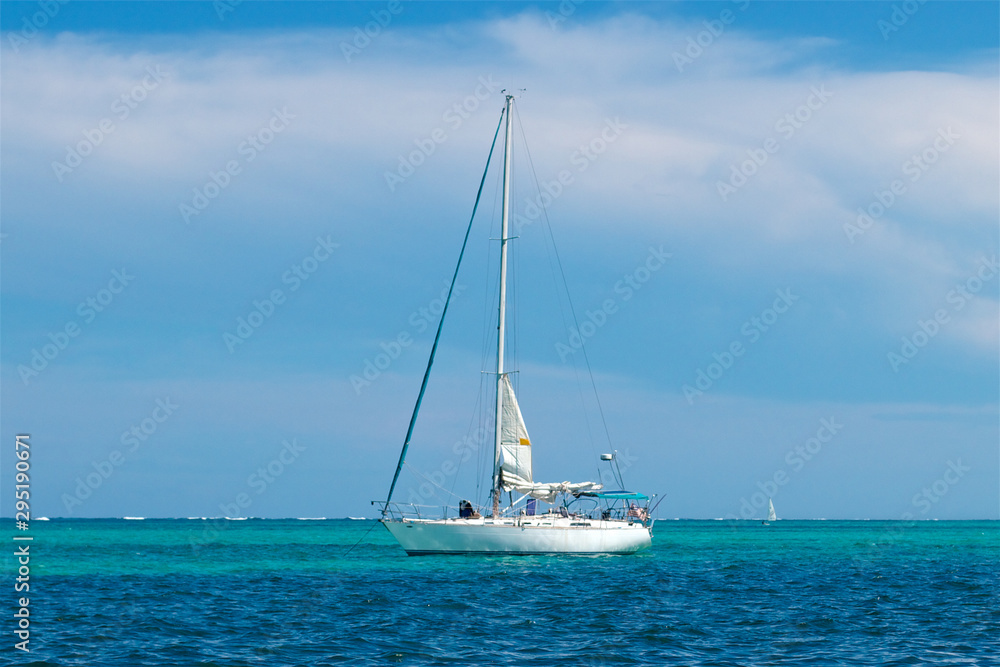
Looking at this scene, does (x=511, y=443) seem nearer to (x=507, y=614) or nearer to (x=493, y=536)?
(x=493, y=536)

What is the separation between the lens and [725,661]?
23016mm

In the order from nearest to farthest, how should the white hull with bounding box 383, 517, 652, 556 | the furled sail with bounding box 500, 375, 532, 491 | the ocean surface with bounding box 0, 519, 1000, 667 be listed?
1. the ocean surface with bounding box 0, 519, 1000, 667
2. the white hull with bounding box 383, 517, 652, 556
3. the furled sail with bounding box 500, 375, 532, 491

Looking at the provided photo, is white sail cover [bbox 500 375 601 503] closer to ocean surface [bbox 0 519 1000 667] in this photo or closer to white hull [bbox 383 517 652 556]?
white hull [bbox 383 517 652 556]

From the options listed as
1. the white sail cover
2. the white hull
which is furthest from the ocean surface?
the white sail cover

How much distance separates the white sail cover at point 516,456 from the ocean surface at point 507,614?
14.1ft

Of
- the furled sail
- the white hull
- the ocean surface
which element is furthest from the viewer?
the furled sail

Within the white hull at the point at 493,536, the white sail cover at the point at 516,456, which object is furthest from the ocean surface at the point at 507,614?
the white sail cover at the point at 516,456

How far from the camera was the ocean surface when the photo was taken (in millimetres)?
23922

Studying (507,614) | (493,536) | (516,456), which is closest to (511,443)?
(516,456)

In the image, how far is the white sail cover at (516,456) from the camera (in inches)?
2131

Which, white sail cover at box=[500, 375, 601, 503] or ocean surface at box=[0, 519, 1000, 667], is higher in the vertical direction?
white sail cover at box=[500, 375, 601, 503]

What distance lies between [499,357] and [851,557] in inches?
1067

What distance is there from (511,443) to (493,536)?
6.32 meters

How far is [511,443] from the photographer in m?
54.4
